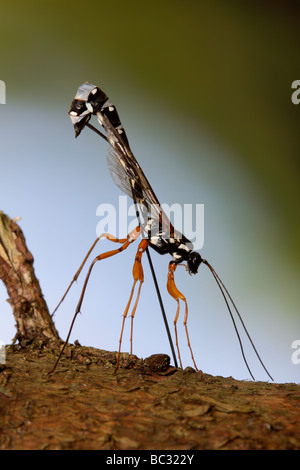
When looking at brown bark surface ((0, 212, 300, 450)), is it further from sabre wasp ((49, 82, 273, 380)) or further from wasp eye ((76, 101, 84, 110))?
wasp eye ((76, 101, 84, 110))

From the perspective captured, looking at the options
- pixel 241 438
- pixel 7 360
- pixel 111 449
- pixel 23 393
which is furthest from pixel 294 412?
pixel 7 360

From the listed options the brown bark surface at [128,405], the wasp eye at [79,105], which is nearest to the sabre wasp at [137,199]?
the wasp eye at [79,105]

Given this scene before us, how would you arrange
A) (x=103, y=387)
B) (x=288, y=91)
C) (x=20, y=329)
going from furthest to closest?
1. (x=288, y=91)
2. (x=20, y=329)
3. (x=103, y=387)

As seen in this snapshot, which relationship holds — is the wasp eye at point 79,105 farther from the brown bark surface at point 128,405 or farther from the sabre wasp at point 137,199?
the brown bark surface at point 128,405

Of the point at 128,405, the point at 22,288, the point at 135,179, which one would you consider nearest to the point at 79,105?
the point at 135,179

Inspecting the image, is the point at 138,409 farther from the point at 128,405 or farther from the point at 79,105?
the point at 79,105
